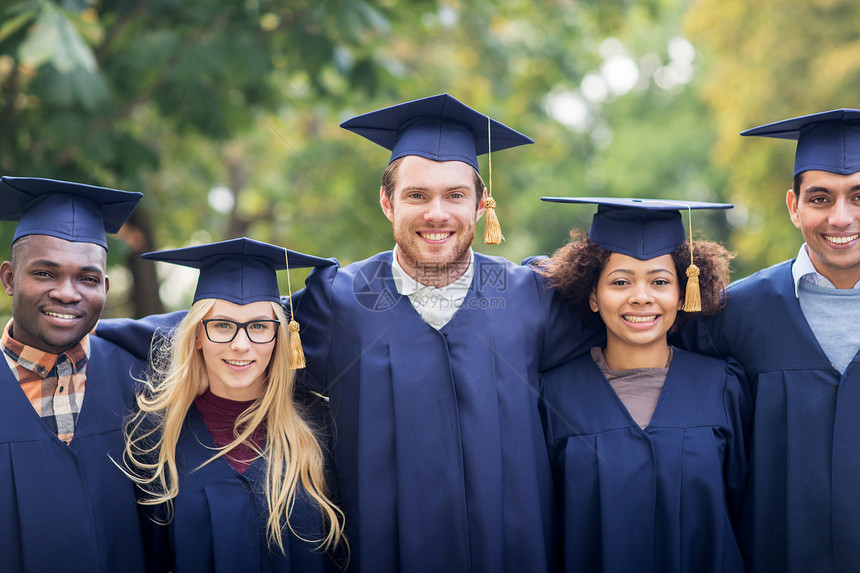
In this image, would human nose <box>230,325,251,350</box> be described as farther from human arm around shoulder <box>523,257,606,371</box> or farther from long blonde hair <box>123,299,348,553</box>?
human arm around shoulder <box>523,257,606,371</box>

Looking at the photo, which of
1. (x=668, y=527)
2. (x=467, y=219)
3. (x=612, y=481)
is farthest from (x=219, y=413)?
(x=668, y=527)

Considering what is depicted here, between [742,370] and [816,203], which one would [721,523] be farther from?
[816,203]

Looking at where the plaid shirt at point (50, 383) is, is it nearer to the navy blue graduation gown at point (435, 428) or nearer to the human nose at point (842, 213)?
the navy blue graduation gown at point (435, 428)

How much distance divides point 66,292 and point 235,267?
0.65 metres

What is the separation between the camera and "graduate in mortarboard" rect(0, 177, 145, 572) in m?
3.02

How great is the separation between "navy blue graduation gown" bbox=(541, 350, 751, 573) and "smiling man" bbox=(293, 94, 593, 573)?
0.14 metres

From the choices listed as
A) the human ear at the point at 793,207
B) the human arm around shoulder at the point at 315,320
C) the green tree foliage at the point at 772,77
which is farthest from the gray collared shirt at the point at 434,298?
the green tree foliage at the point at 772,77

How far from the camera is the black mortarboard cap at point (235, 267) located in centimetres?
325

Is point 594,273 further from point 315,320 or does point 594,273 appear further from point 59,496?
point 59,496

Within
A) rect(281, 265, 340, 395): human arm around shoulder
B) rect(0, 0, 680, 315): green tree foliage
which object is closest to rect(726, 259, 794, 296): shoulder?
rect(281, 265, 340, 395): human arm around shoulder

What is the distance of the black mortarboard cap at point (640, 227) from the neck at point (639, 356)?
15.9 inches

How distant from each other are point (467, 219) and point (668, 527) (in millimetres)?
1496

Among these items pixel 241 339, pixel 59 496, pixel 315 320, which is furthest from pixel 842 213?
pixel 59 496

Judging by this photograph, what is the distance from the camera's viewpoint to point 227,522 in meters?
3.04
